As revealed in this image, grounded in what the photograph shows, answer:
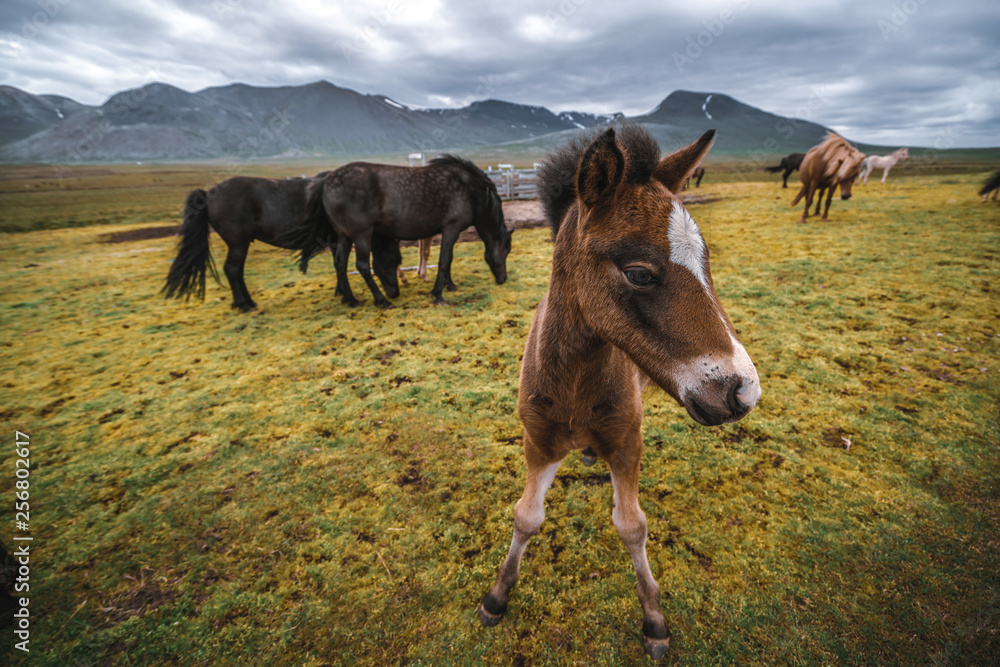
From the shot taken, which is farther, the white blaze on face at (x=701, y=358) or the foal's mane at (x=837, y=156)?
the foal's mane at (x=837, y=156)

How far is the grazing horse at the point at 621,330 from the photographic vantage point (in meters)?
1.65

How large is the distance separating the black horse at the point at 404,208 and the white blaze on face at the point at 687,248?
20.3 ft

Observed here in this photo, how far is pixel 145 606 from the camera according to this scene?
2518 mm

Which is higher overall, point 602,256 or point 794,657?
point 602,256

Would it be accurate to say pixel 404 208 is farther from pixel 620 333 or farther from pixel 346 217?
pixel 620 333

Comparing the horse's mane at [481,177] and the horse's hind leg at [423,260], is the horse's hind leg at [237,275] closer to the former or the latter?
the horse's hind leg at [423,260]

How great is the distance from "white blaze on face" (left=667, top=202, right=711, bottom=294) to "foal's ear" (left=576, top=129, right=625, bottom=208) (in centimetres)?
34

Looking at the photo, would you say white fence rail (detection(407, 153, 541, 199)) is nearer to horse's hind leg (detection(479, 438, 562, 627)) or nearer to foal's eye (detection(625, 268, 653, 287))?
horse's hind leg (detection(479, 438, 562, 627))

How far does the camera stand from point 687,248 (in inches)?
66.9

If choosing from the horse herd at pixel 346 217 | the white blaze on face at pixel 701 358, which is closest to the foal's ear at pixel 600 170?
the white blaze on face at pixel 701 358

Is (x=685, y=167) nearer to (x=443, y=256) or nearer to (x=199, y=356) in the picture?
(x=443, y=256)

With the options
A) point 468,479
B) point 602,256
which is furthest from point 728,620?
point 602,256

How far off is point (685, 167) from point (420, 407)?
141 inches

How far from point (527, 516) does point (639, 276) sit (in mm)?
1773
